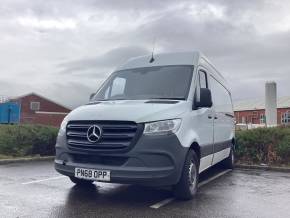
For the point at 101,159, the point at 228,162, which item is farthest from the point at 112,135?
the point at 228,162

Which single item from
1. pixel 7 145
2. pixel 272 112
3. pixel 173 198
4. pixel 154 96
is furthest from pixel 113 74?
pixel 272 112

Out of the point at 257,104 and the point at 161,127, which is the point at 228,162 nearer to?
the point at 161,127

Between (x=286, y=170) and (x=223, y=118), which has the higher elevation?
(x=223, y=118)

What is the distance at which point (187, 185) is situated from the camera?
608cm

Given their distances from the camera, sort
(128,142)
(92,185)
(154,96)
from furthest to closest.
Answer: (92,185) → (154,96) → (128,142)

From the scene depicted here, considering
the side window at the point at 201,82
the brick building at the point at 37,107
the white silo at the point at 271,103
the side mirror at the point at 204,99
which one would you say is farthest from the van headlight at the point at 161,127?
the brick building at the point at 37,107

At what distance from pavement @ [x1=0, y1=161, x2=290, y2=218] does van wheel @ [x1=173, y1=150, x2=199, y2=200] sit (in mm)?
118

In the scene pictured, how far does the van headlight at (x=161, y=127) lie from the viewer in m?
5.62

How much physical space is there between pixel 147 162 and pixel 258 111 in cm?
6175

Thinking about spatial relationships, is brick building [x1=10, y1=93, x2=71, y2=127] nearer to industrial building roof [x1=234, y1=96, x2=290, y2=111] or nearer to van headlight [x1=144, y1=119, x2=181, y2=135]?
industrial building roof [x1=234, y1=96, x2=290, y2=111]

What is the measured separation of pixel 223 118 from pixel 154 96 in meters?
2.97

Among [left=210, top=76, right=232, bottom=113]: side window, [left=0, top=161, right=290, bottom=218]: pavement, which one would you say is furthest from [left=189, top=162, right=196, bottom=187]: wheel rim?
[left=210, top=76, right=232, bottom=113]: side window

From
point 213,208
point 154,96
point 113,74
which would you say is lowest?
point 213,208

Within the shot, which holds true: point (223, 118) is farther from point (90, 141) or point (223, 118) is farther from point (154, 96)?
point (90, 141)
